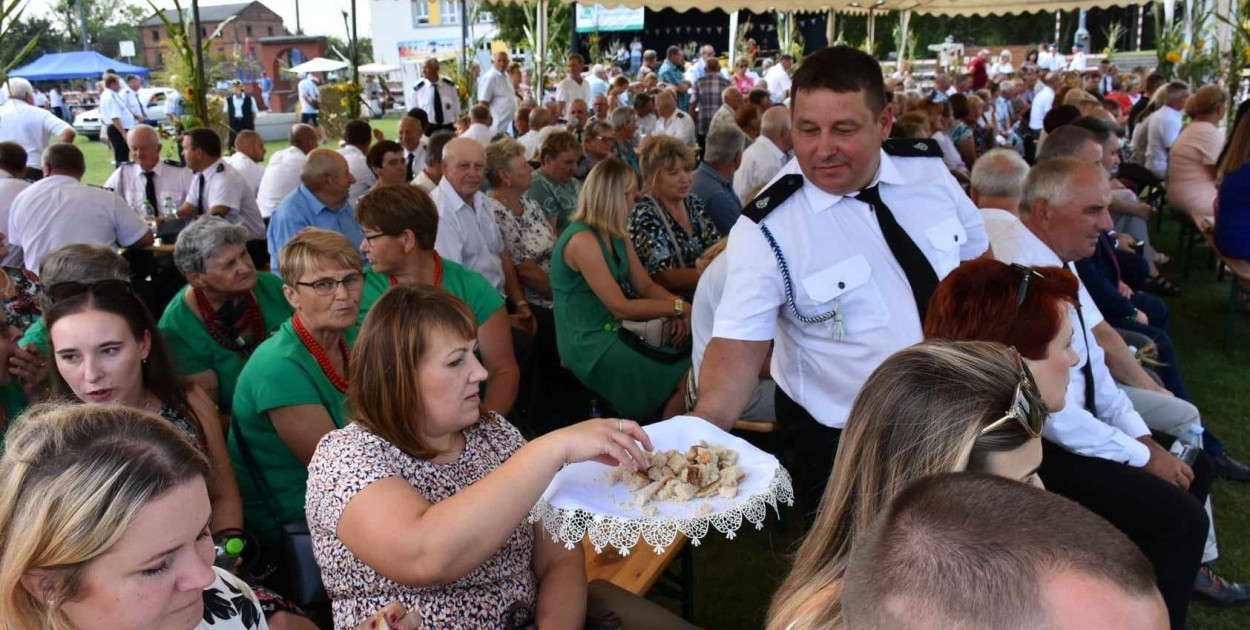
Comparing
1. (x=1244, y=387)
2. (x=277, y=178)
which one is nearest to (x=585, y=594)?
(x=1244, y=387)

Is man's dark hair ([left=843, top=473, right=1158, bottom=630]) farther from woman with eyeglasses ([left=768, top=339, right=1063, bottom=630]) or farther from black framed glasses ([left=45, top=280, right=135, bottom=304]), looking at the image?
black framed glasses ([left=45, top=280, right=135, bottom=304])

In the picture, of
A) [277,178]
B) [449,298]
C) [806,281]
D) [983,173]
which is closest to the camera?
[449,298]

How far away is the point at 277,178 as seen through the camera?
7.05m

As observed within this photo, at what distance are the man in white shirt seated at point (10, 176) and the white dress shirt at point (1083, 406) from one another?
18.3 ft

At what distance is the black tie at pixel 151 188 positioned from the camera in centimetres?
681

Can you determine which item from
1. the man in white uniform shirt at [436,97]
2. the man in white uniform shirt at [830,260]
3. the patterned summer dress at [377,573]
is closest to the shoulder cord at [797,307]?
the man in white uniform shirt at [830,260]

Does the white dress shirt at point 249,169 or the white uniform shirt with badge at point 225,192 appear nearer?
the white uniform shirt with badge at point 225,192

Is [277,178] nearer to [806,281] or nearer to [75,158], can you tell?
[75,158]

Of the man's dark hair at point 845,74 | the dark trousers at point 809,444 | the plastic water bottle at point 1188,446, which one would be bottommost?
the plastic water bottle at point 1188,446

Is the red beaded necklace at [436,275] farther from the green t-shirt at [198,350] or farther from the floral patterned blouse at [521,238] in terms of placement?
the floral patterned blouse at [521,238]

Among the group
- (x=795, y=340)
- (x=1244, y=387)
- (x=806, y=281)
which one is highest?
(x=806, y=281)

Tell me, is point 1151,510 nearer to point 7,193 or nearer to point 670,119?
point 7,193

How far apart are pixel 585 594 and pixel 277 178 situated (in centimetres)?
590

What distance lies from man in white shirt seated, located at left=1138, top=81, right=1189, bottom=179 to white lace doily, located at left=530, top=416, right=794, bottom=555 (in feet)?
27.9
